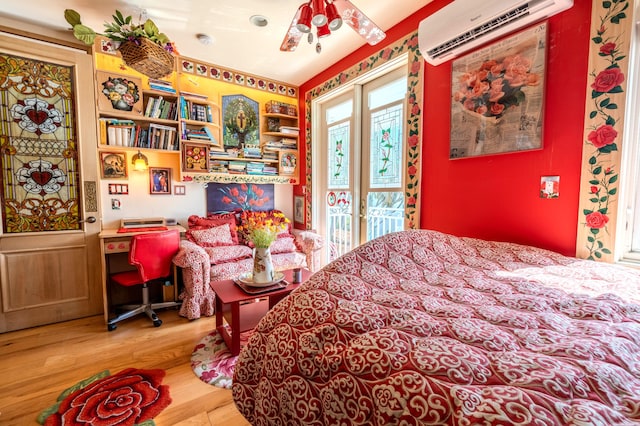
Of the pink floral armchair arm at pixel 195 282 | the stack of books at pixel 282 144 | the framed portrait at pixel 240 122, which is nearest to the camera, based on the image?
the pink floral armchair arm at pixel 195 282

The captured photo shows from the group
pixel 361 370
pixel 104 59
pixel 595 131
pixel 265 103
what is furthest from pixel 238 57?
pixel 361 370

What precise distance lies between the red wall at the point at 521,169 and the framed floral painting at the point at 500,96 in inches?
2.0

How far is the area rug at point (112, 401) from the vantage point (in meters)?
1.41

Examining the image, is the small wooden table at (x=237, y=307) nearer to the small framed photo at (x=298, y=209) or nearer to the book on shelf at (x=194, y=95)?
the small framed photo at (x=298, y=209)

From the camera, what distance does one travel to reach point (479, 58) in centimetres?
184

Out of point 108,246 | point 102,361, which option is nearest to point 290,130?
point 108,246

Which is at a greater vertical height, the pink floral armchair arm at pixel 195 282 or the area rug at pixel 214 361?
the pink floral armchair arm at pixel 195 282

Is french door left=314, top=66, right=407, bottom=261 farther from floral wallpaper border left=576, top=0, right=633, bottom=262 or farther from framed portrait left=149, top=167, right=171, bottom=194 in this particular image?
framed portrait left=149, top=167, right=171, bottom=194

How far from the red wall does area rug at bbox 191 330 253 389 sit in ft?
6.22

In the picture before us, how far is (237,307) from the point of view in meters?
1.88

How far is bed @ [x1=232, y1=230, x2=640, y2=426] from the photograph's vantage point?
0.53m

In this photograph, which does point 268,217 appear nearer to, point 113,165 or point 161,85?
point 113,165

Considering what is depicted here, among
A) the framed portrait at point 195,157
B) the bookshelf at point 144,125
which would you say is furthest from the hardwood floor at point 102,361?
the bookshelf at point 144,125

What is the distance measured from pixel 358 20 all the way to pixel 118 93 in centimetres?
248
